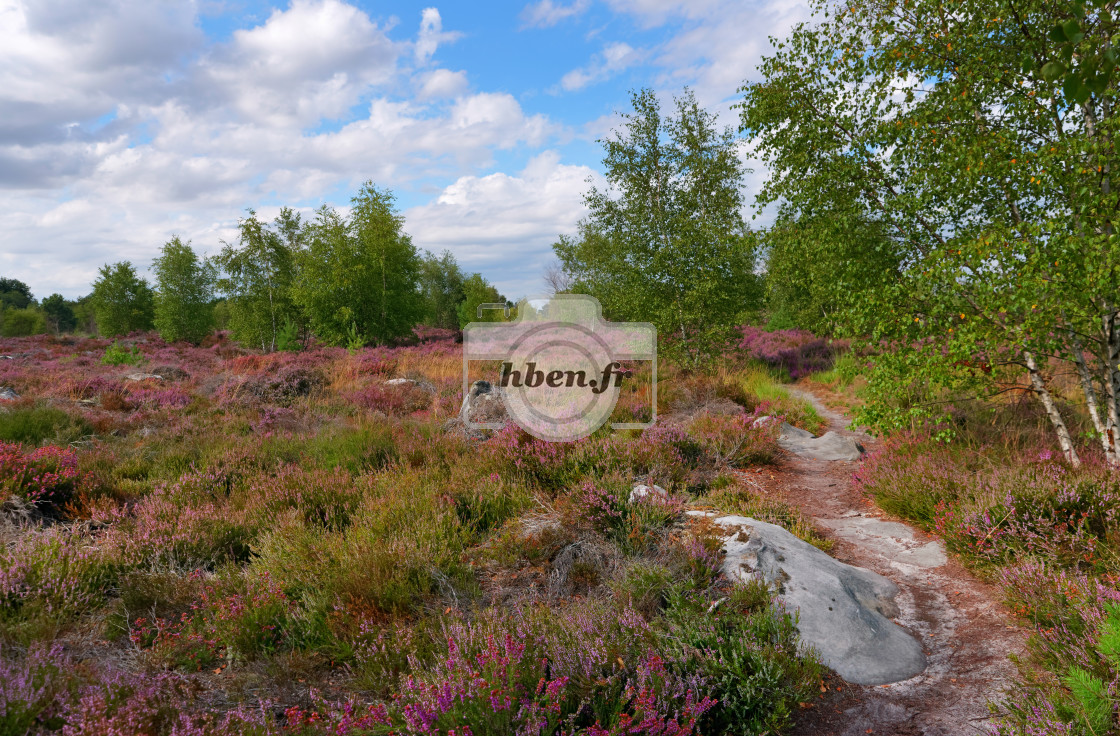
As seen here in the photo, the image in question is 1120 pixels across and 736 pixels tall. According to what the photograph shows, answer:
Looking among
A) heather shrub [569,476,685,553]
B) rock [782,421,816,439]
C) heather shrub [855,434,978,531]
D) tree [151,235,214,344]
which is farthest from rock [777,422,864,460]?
tree [151,235,214,344]

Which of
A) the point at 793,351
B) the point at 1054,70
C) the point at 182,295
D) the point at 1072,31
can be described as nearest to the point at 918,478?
the point at 1054,70

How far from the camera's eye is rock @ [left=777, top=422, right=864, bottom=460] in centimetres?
903

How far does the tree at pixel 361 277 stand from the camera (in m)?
28.4

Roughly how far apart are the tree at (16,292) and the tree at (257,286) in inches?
2505

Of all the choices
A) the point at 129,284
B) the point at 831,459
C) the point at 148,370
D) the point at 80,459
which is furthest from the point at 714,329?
the point at 129,284

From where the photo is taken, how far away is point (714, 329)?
627 inches

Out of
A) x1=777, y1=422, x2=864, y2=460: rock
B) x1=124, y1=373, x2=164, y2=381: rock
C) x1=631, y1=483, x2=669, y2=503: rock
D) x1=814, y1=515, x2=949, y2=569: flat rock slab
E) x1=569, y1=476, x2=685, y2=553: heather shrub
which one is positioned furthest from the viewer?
x1=124, y1=373, x2=164, y2=381: rock

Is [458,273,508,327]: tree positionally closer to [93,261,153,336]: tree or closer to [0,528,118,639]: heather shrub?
[93,261,153,336]: tree

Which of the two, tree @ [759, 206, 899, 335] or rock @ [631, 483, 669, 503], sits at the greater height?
tree @ [759, 206, 899, 335]

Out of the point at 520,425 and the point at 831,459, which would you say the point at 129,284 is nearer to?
the point at 520,425

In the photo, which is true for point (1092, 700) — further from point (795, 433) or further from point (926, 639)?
point (795, 433)

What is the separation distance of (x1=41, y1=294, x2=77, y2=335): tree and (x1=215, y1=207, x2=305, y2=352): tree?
197 ft

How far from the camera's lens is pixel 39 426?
29.9 ft

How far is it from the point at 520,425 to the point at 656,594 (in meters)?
4.60
